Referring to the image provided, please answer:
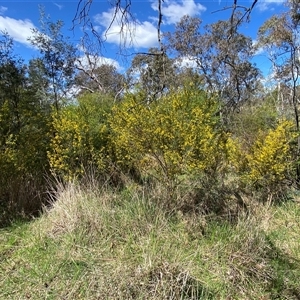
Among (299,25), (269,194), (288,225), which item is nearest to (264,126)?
(299,25)

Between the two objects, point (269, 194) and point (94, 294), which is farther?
point (269, 194)

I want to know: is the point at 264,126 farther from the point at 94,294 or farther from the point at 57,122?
the point at 94,294

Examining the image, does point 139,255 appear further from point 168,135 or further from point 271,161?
point 271,161

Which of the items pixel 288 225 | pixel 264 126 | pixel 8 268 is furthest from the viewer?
pixel 264 126

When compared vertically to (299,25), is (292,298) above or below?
below

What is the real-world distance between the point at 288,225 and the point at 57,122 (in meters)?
4.17

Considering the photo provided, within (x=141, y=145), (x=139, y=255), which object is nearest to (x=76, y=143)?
(x=141, y=145)

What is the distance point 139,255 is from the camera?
2.75 metres

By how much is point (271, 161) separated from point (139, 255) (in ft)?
10.4

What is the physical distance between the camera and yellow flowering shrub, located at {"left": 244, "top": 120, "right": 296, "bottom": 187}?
4855mm

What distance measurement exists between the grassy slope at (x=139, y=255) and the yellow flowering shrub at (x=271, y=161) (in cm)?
122

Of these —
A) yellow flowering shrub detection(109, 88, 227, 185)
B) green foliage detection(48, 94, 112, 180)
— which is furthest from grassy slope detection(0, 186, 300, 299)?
green foliage detection(48, 94, 112, 180)

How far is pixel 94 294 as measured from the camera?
233 centimetres

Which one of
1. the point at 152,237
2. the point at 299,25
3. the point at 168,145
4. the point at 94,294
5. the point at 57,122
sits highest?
the point at 299,25
